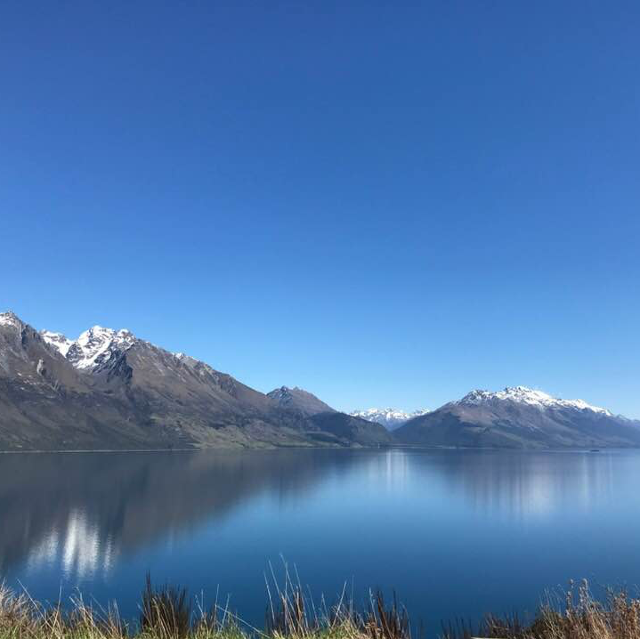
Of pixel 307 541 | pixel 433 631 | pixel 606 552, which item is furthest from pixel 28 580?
pixel 606 552

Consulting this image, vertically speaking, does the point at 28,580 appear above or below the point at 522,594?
below

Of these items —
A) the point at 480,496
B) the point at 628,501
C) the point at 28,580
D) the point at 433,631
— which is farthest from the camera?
the point at 480,496

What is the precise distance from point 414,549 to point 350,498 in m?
83.1

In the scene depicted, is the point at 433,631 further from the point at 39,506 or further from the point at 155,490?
the point at 155,490

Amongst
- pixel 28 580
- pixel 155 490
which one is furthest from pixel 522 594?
pixel 155 490

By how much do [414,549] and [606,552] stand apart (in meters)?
34.1

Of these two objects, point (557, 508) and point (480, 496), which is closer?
point (557, 508)

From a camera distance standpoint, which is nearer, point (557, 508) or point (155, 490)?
point (557, 508)

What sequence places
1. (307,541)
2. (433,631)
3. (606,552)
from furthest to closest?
(307,541) < (606,552) < (433,631)

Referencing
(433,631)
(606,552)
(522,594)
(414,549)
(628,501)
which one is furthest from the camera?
(628,501)

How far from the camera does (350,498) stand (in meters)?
182

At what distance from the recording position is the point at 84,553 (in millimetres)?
101750

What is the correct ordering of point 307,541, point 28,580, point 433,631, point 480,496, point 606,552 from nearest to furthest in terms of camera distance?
1. point 433,631
2. point 28,580
3. point 606,552
4. point 307,541
5. point 480,496

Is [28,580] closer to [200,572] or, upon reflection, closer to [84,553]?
[84,553]
